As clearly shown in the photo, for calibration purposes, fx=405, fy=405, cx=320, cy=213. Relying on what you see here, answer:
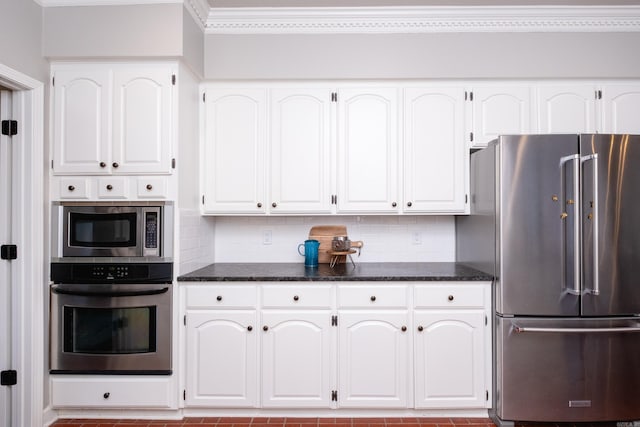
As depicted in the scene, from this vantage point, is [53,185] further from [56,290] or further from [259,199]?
[259,199]

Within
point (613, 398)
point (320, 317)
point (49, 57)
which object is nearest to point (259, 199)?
point (320, 317)

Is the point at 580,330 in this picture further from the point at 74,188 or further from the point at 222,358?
the point at 74,188

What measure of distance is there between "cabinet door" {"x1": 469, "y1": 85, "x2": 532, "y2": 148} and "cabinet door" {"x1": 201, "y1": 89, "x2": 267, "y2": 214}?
1487 mm

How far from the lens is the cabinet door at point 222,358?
250 centimetres

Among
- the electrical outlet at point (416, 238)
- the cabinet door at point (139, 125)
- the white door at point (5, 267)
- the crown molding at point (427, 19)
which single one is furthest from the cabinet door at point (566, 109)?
the white door at point (5, 267)

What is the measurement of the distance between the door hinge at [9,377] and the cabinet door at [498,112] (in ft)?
10.5

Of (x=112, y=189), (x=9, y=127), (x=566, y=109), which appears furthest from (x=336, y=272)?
(x=9, y=127)

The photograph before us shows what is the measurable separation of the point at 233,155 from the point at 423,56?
1.49m

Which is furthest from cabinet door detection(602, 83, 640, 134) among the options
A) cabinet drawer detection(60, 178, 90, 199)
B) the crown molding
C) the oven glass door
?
cabinet drawer detection(60, 178, 90, 199)

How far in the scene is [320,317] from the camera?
8.20 ft

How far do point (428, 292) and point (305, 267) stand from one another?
88 cm

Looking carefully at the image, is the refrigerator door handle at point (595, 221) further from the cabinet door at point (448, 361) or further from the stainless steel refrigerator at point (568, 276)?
the cabinet door at point (448, 361)

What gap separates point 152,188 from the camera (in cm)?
248

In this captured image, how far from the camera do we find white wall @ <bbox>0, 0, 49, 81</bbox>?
2.15 meters
